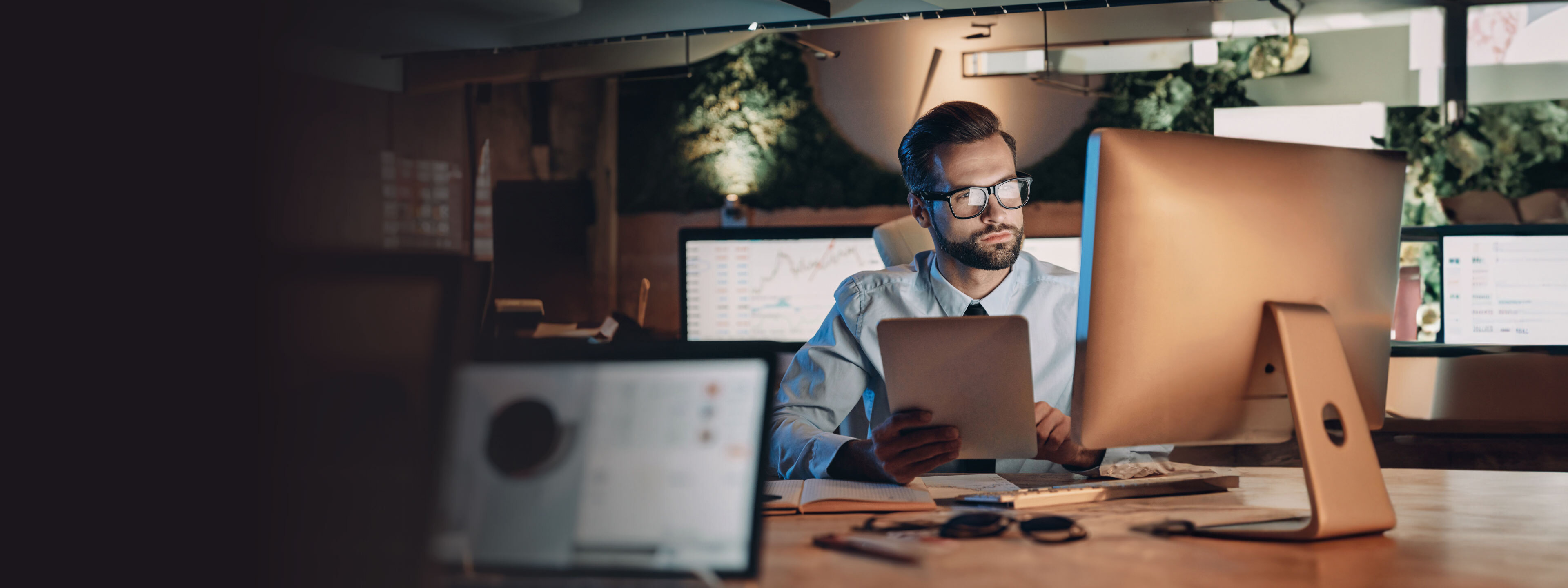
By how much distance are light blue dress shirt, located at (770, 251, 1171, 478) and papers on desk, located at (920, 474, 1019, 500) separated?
27 cm

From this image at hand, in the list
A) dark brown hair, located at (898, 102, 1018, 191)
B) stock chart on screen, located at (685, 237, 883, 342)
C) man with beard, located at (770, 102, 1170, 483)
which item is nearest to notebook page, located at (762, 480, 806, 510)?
man with beard, located at (770, 102, 1170, 483)

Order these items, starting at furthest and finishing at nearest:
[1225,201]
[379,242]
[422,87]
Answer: [422,87] < [1225,201] < [379,242]

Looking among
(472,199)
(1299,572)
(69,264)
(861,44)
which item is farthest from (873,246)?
(69,264)

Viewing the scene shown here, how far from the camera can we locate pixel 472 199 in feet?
12.1

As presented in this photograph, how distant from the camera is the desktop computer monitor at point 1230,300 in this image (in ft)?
2.89

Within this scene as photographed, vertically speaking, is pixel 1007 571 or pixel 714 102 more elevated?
pixel 714 102

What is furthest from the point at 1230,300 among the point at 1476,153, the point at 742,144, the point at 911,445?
the point at 742,144

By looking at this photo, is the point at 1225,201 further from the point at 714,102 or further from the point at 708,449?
the point at 714,102

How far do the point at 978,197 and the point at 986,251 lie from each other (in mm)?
97

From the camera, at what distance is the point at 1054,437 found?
1.26 metres

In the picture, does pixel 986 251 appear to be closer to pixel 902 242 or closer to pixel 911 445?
pixel 902 242

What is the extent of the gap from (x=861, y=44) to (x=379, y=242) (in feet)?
10.0

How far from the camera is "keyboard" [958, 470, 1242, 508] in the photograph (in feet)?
3.43

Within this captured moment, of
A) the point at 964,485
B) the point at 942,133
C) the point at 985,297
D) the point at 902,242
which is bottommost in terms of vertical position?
the point at 964,485
